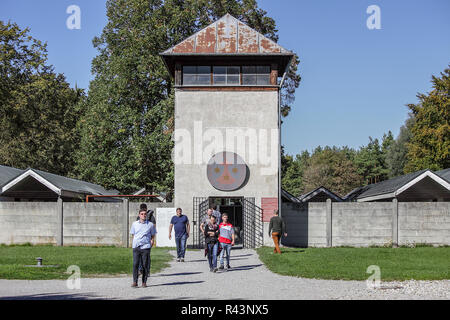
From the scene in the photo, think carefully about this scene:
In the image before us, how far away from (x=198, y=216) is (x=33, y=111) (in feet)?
67.4

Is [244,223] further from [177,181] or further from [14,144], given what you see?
[14,144]

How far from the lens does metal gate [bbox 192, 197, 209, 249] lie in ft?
78.8

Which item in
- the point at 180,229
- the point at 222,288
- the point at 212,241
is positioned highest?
the point at 180,229

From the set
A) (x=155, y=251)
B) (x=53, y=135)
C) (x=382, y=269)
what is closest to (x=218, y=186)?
(x=155, y=251)

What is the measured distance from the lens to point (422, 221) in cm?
2508

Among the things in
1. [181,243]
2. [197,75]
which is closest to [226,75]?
[197,75]

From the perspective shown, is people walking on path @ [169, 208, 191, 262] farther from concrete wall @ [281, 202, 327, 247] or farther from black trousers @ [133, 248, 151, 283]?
concrete wall @ [281, 202, 327, 247]

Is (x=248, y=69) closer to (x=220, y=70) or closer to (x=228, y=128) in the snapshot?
(x=220, y=70)

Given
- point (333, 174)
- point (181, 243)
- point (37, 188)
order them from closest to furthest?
point (181, 243) < point (37, 188) < point (333, 174)

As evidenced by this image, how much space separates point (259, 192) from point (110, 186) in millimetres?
13672

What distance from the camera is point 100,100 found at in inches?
1431

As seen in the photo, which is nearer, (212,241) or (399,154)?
(212,241)

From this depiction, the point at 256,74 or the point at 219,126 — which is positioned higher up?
the point at 256,74

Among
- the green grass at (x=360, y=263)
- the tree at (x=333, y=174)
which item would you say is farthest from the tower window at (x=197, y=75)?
the tree at (x=333, y=174)
